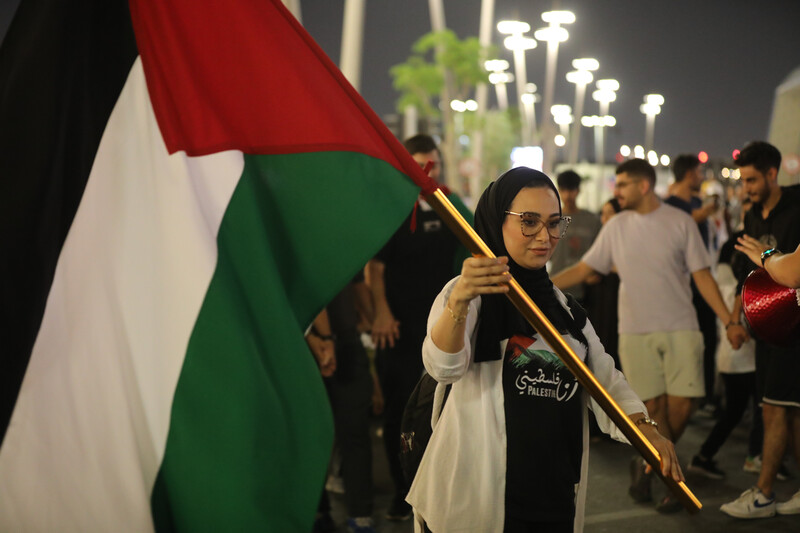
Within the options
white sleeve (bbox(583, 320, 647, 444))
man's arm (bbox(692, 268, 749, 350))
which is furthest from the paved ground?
white sleeve (bbox(583, 320, 647, 444))

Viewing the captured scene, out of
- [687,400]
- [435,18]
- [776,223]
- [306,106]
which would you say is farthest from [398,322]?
[435,18]

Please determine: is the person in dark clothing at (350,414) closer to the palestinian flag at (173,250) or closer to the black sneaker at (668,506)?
the black sneaker at (668,506)

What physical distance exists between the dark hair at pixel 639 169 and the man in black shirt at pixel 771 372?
0.76 meters

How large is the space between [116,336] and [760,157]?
5.10m

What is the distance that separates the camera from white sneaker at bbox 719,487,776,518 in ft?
21.4

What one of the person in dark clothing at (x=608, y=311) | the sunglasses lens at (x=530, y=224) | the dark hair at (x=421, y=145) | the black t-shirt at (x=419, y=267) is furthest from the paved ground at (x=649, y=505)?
the sunglasses lens at (x=530, y=224)

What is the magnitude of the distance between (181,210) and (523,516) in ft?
5.24

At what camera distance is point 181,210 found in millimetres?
3027

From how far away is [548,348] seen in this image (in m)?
3.44

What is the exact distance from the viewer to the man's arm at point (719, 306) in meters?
6.91

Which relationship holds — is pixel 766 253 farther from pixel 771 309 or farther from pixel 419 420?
pixel 419 420

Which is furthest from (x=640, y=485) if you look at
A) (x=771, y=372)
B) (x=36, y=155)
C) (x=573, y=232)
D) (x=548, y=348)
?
(x=36, y=155)

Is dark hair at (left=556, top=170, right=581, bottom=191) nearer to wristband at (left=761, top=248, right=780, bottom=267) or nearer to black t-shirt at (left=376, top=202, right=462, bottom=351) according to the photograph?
black t-shirt at (left=376, top=202, right=462, bottom=351)

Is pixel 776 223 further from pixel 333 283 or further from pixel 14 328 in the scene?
pixel 14 328
